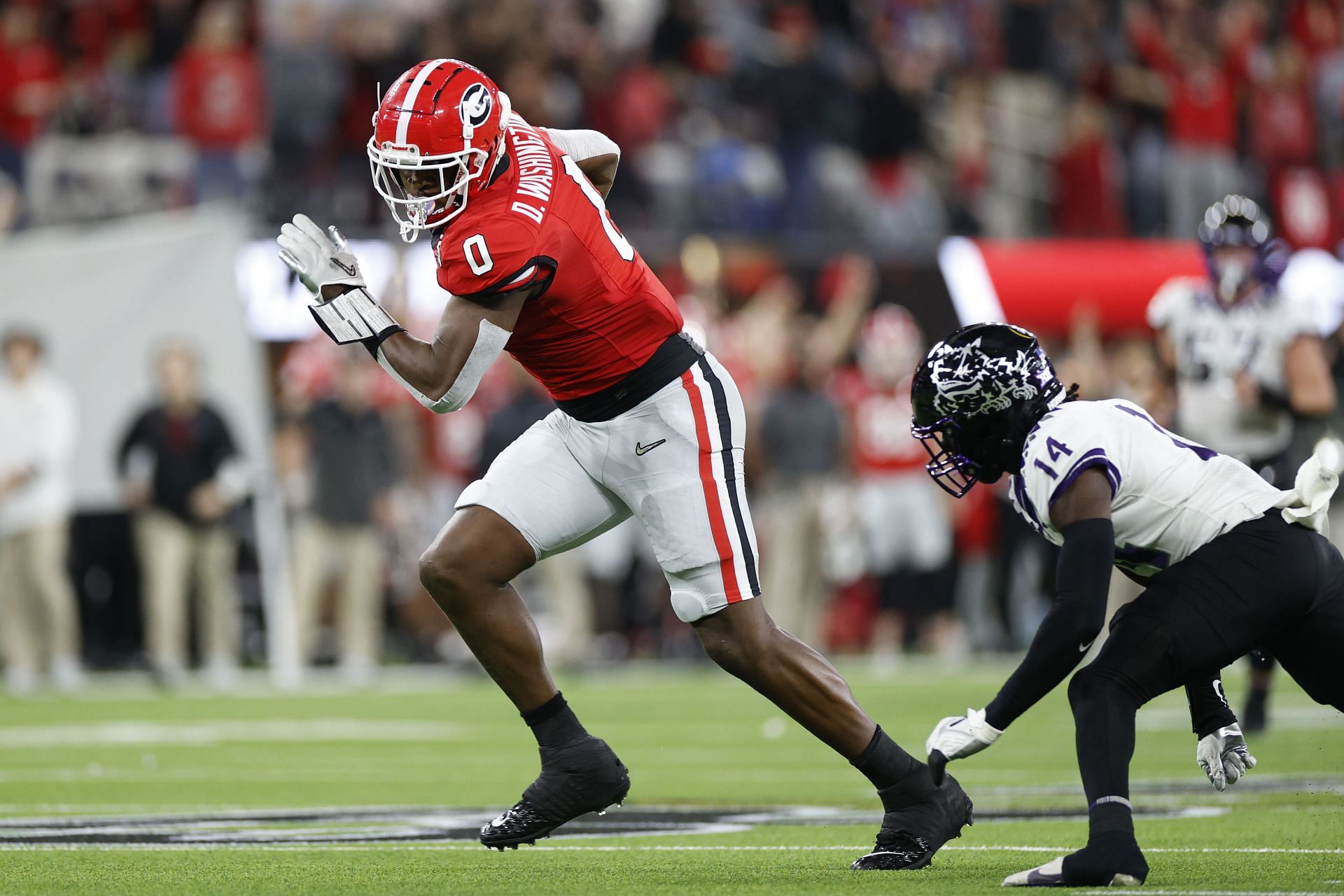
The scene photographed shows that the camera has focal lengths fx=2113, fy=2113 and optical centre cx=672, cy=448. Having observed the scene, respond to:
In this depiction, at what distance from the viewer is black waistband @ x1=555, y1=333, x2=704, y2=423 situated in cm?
543

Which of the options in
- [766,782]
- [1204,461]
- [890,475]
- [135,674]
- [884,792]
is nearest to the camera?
[1204,461]

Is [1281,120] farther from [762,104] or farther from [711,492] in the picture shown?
[711,492]

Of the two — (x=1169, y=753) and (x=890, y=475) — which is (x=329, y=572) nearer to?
(x=890, y=475)

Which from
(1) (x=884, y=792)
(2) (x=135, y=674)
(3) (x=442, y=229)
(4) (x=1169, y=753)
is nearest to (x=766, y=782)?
(4) (x=1169, y=753)

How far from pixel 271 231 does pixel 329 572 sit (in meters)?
2.56

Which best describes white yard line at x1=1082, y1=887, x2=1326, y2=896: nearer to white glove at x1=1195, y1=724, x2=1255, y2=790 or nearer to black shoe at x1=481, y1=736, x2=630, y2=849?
white glove at x1=1195, y1=724, x2=1255, y2=790

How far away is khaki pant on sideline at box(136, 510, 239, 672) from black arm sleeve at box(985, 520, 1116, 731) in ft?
33.5

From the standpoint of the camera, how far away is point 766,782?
7637mm

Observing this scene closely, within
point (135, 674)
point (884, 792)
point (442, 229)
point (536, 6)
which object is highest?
point (536, 6)

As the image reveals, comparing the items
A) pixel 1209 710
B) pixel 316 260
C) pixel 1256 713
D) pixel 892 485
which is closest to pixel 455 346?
pixel 316 260

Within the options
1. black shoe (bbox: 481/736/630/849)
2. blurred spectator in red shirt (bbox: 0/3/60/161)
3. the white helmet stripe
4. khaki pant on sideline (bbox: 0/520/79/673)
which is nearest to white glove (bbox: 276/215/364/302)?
the white helmet stripe

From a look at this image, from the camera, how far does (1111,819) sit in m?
4.48

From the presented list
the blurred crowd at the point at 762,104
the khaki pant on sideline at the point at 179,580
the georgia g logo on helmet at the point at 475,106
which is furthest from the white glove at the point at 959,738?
the blurred crowd at the point at 762,104

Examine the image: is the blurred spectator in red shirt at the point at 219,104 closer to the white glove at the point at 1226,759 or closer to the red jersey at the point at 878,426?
the red jersey at the point at 878,426
